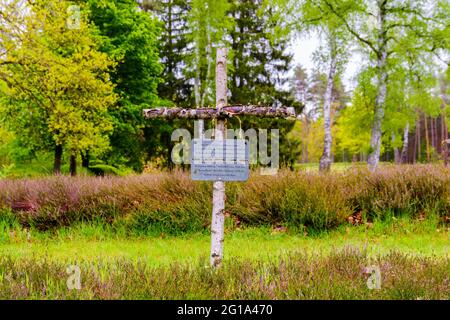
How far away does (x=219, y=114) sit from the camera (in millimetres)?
4574

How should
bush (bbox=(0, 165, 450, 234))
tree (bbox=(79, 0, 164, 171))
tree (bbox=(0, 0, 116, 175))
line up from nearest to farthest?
bush (bbox=(0, 165, 450, 234)) → tree (bbox=(0, 0, 116, 175)) → tree (bbox=(79, 0, 164, 171))

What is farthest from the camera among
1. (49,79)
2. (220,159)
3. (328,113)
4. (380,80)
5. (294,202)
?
(328,113)

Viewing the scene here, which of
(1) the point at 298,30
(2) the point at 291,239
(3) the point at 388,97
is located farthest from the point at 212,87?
(2) the point at 291,239

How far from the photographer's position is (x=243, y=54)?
26266mm

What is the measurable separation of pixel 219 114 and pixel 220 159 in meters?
0.50

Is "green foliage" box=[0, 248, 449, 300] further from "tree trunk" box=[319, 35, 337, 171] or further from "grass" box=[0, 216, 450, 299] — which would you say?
"tree trunk" box=[319, 35, 337, 171]

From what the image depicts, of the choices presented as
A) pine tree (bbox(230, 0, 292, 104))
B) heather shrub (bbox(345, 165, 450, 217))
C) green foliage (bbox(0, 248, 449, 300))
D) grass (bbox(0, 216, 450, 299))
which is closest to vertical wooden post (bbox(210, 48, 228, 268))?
grass (bbox(0, 216, 450, 299))

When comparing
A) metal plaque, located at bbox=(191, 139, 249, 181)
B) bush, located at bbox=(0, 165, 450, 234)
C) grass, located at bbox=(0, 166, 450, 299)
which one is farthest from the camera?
bush, located at bbox=(0, 165, 450, 234)

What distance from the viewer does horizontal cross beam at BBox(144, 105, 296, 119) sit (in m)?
4.47

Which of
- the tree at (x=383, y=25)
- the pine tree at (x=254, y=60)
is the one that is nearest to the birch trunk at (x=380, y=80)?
the tree at (x=383, y=25)

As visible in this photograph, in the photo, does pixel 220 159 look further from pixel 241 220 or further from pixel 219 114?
pixel 241 220

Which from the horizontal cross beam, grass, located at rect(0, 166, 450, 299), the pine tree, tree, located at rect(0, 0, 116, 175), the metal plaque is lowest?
grass, located at rect(0, 166, 450, 299)

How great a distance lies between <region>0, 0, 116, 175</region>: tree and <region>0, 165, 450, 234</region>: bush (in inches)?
222

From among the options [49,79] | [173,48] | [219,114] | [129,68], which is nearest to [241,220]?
[219,114]
